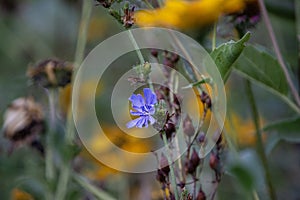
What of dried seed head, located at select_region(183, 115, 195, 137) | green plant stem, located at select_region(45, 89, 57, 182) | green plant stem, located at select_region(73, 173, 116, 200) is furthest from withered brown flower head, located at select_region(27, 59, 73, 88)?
dried seed head, located at select_region(183, 115, 195, 137)

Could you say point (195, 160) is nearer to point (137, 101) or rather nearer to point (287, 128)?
point (137, 101)

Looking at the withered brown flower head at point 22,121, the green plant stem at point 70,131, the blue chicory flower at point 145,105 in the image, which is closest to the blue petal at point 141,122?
the blue chicory flower at point 145,105

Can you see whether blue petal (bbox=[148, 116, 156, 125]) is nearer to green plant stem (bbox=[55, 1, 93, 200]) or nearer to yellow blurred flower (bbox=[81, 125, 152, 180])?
green plant stem (bbox=[55, 1, 93, 200])

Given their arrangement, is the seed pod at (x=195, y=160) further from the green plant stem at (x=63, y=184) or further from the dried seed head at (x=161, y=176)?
the green plant stem at (x=63, y=184)

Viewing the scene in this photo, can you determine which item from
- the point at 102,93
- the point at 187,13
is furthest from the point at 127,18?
the point at 102,93

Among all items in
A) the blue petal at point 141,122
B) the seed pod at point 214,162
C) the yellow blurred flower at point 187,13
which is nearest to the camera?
the blue petal at point 141,122

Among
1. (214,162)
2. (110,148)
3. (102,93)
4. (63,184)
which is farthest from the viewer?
(102,93)
